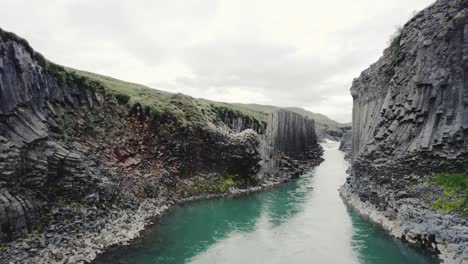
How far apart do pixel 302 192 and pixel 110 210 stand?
29900mm

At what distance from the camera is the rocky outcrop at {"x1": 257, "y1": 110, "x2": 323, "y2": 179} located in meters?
59.2

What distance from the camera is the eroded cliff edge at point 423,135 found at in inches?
1071

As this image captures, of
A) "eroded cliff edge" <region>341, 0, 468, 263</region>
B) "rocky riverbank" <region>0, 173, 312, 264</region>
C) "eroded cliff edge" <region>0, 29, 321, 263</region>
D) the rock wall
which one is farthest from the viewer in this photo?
"eroded cliff edge" <region>341, 0, 468, 263</region>

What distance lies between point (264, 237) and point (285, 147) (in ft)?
149

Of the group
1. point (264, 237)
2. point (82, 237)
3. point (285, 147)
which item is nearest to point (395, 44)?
point (264, 237)

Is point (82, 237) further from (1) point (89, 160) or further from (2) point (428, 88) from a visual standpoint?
(2) point (428, 88)

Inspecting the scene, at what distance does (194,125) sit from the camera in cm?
4838

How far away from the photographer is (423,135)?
31.6 metres

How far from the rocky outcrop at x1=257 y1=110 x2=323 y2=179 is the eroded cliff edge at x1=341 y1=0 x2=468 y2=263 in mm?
21108

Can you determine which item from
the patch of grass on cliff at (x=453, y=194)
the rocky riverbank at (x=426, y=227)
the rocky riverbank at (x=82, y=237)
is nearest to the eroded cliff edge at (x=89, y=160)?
the rocky riverbank at (x=82, y=237)

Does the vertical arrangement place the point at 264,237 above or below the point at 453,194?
below

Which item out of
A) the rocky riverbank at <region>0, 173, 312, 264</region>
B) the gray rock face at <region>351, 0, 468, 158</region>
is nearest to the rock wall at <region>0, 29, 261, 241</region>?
the rocky riverbank at <region>0, 173, 312, 264</region>

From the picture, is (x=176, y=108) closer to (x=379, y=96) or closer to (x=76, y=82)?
(x=76, y=82)

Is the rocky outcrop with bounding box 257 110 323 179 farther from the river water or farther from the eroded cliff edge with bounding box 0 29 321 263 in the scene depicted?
the river water
